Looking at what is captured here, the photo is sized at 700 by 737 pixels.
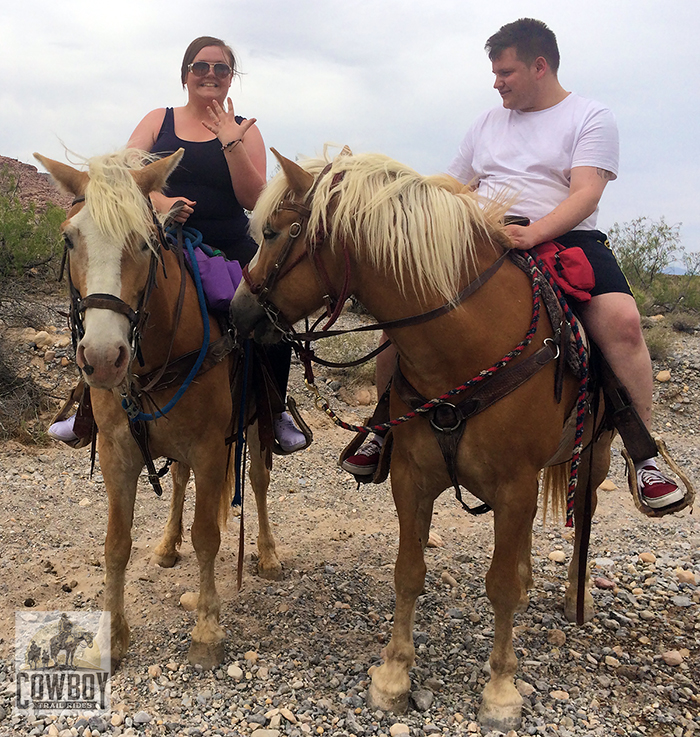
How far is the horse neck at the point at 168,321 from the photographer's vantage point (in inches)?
96.8

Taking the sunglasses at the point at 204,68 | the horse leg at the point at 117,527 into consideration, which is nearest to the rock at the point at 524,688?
the horse leg at the point at 117,527

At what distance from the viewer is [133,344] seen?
217cm

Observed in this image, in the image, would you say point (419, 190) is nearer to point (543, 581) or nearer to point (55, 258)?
point (543, 581)

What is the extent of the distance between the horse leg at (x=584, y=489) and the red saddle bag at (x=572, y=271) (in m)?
0.99

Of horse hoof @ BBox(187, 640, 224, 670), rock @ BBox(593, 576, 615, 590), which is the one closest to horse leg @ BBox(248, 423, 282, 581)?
horse hoof @ BBox(187, 640, 224, 670)

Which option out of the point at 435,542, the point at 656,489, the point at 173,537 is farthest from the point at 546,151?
the point at 173,537

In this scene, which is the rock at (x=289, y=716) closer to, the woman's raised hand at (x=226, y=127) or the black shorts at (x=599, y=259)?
the black shorts at (x=599, y=259)

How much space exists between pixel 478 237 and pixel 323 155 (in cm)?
72

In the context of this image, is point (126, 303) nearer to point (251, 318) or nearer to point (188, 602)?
point (251, 318)

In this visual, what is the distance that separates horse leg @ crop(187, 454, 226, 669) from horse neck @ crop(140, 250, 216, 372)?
1.68ft

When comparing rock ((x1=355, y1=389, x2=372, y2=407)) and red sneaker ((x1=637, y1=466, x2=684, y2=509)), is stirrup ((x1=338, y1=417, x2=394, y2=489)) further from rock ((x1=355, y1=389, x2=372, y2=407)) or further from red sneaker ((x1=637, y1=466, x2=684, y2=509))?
rock ((x1=355, y1=389, x2=372, y2=407))

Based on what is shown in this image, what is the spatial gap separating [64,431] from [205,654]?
1438 millimetres

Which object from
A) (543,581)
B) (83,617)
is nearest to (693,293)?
(543,581)

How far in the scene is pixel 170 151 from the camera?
3.06 metres
